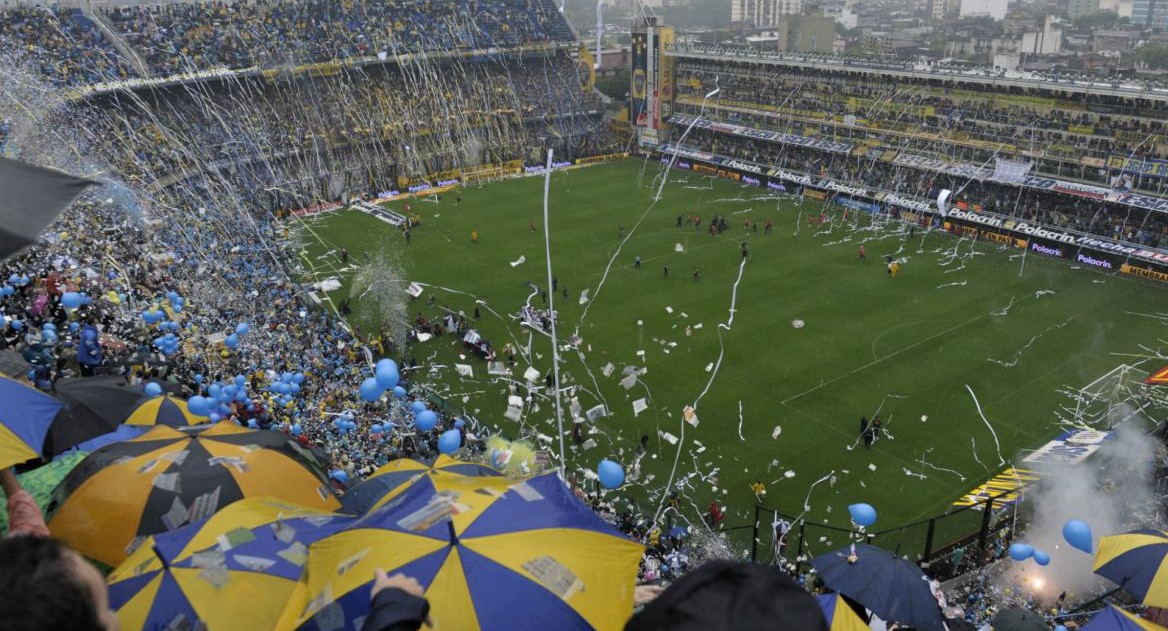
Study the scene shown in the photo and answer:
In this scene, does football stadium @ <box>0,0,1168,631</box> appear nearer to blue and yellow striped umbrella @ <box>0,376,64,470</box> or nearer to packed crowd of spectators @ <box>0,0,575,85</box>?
blue and yellow striped umbrella @ <box>0,376,64,470</box>

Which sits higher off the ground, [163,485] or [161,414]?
[163,485]

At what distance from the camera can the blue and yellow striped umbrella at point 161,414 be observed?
1436 centimetres

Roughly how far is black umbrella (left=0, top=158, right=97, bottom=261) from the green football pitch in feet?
57.6

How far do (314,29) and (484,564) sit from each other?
6392 centimetres

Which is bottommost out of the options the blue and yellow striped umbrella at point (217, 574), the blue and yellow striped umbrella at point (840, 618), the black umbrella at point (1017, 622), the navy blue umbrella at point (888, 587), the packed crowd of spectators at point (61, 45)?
the black umbrella at point (1017, 622)

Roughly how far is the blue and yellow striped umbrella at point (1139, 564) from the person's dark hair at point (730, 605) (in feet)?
42.9

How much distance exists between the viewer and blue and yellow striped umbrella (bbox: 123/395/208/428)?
47.1ft

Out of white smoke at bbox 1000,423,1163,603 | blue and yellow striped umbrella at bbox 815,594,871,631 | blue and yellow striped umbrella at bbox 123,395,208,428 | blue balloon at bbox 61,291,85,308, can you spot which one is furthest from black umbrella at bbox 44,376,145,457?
white smoke at bbox 1000,423,1163,603

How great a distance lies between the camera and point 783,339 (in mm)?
31562

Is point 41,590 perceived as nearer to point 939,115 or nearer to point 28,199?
point 28,199

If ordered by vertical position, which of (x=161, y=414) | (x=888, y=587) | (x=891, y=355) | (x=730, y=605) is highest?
(x=730, y=605)

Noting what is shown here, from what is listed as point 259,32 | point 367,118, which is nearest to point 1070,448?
point 367,118

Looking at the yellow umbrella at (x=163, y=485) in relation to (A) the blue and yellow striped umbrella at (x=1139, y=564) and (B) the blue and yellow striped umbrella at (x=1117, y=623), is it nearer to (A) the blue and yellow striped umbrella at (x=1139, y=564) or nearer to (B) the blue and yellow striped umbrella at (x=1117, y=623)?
(B) the blue and yellow striped umbrella at (x=1117, y=623)

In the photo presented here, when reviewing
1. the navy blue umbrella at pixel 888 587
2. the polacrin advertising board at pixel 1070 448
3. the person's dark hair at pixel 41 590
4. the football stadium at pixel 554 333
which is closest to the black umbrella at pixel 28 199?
the football stadium at pixel 554 333
